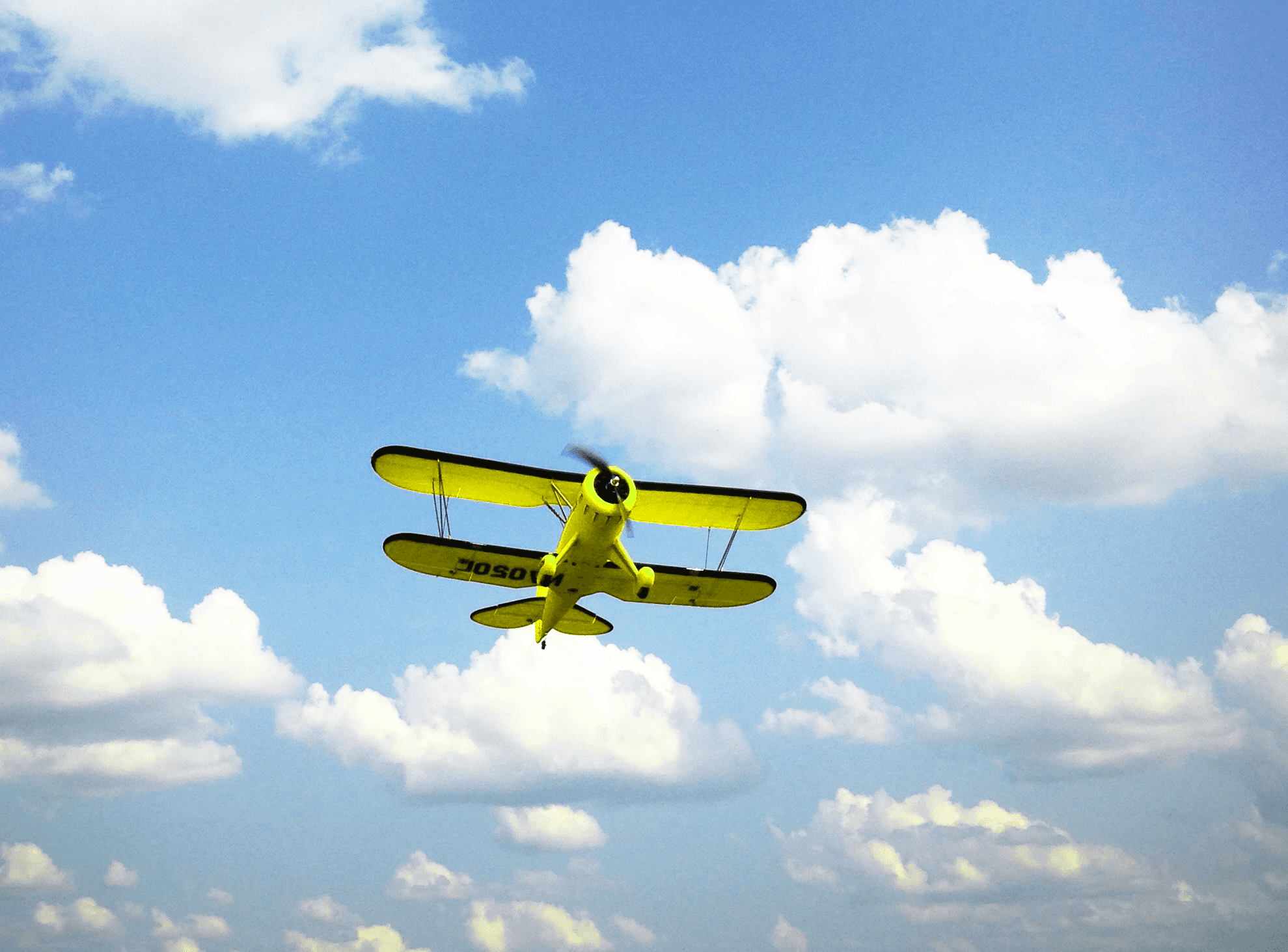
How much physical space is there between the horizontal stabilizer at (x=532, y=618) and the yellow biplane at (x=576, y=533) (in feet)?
0.15

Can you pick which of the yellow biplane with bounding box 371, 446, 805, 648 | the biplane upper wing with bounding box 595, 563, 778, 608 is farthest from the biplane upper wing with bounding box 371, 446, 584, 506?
the biplane upper wing with bounding box 595, 563, 778, 608

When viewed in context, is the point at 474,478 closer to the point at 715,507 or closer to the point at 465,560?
the point at 465,560

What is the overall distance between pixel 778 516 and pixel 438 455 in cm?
1118

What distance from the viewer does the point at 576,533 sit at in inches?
1192

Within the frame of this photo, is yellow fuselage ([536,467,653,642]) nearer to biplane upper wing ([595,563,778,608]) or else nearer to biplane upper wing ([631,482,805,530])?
biplane upper wing ([595,563,778,608])

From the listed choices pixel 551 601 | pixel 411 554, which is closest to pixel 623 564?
pixel 551 601

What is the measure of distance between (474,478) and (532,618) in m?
6.46

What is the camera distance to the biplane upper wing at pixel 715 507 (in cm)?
3469

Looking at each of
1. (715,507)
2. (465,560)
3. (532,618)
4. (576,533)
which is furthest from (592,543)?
(532,618)

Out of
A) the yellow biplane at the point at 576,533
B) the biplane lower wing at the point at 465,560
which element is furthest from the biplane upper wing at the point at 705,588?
the biplane lower wing at the point at 465,560

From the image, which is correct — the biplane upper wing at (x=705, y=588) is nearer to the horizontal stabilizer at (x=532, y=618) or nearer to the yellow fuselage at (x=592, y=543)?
the yellow fuselage at (x=592, y=543)

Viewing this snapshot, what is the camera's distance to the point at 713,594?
34.8 meters

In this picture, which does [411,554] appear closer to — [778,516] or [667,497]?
[667,497]

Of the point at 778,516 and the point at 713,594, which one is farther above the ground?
the point at 778,516
